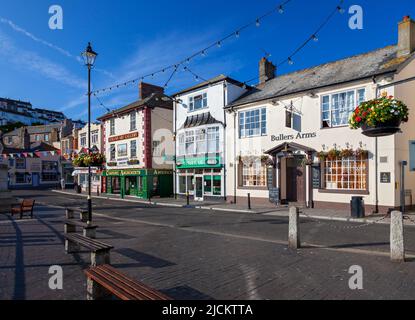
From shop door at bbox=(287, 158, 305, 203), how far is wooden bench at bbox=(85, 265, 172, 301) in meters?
15.1

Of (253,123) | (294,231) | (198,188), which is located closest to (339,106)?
(253,123)

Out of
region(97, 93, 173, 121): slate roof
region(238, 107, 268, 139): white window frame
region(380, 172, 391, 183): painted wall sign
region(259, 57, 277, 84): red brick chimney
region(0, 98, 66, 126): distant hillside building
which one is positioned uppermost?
region(0, 98, 66, 126): distant hillside building

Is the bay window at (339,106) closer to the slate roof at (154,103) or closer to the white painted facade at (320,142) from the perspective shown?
the white painted facade at (320,142)

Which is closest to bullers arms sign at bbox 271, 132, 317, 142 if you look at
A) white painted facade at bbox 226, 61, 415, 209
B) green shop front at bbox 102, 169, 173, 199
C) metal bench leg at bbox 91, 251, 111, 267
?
white painted facade at bbox 226, 61, 415, 209

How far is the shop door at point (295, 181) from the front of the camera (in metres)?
17.7

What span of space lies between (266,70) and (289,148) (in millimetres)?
8624

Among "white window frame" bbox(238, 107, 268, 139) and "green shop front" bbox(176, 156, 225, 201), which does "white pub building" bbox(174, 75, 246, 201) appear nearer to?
"green shop front" bbox(176, 156, 225, 201)

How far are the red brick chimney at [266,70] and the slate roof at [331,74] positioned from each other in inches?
40.9

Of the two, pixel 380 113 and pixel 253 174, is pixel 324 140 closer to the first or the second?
pixel 253 174

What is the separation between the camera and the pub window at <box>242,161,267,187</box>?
19.6 metres

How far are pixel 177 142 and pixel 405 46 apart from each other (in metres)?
17.8

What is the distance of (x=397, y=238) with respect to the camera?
615 centimetres

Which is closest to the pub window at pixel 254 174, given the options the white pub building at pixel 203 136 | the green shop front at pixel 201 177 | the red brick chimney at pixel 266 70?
the white pub building at pixel 203 136
